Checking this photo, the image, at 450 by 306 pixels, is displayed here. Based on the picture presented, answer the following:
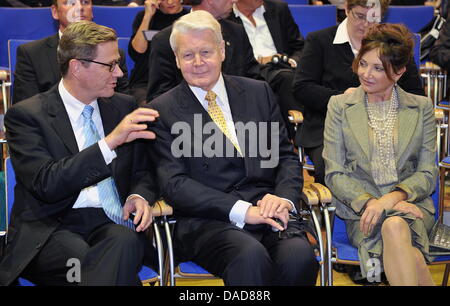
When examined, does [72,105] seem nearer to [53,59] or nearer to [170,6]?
[53,59]

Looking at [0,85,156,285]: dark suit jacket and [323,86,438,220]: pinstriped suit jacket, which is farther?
[323,86,438,220]: pinstriped suit jacket

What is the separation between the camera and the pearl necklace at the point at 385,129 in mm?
3289

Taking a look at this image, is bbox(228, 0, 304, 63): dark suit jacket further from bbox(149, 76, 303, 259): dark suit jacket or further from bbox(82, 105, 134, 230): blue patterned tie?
bbox(82, 105, 134, 230): blue patterned tie

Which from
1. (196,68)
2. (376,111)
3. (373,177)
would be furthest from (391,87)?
(196,68)

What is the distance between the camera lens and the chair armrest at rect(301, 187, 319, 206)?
3.08 meters

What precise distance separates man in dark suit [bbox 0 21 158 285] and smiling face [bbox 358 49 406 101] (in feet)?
3.64

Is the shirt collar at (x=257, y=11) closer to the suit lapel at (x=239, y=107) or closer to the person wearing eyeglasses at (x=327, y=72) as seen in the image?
the person wearing eyeglasses at (x=327, y=72)

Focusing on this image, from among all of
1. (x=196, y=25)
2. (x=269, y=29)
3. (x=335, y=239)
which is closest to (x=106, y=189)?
(x=196, y=25)

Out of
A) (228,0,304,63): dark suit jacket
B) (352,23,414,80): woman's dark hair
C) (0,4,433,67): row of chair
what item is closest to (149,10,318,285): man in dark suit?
(352,23,414,80): woman's dark hair

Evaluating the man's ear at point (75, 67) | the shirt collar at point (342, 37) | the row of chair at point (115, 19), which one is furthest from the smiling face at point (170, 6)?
the man's ear at point (75, 67)

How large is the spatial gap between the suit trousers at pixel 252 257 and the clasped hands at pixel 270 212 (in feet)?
0.23
